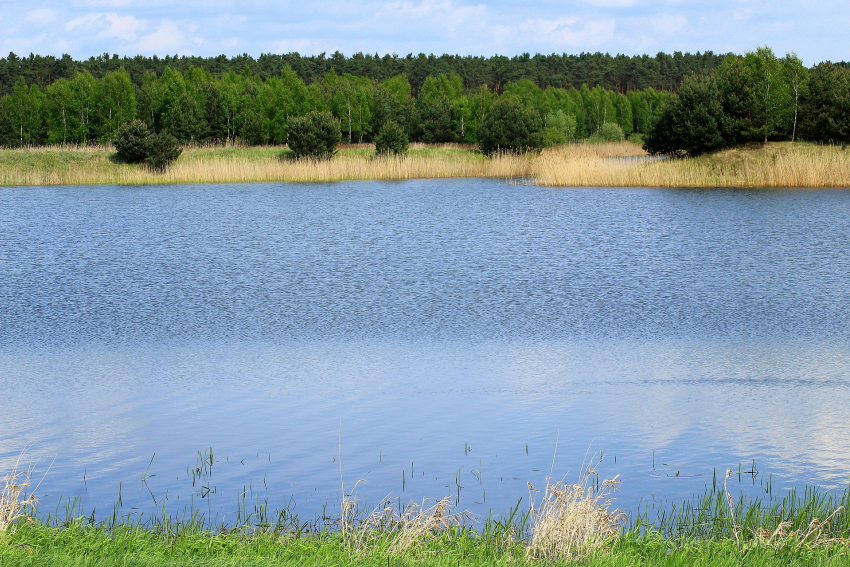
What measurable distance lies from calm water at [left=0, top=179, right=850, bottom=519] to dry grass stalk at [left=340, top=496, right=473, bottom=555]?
42cm

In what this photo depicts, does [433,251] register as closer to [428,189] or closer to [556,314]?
[556,314]

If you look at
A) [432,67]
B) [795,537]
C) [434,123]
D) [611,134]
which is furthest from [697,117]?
[432,67]

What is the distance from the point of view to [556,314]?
11.1m

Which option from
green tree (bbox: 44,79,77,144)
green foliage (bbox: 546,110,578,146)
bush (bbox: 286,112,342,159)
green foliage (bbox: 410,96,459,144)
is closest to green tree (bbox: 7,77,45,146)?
green tree (bbox: 44,79,77,144)

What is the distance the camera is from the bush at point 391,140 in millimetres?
42344

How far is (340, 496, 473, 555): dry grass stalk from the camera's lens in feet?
14.4

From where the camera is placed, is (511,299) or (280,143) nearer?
(511,299)

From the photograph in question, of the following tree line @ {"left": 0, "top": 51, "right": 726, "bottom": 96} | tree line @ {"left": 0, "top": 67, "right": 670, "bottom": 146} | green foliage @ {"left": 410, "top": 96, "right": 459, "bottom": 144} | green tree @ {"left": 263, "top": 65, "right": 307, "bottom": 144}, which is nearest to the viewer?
green tree @ {"left": 263, "top": 65, "right": 307, "bottom": 144}

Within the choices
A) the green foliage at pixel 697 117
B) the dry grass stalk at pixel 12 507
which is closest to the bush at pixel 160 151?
the green foliage at pixel 697 117

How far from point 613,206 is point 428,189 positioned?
399 inches

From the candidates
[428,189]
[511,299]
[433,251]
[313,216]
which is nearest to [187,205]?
[313,216]

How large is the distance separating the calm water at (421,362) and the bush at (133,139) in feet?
69.9

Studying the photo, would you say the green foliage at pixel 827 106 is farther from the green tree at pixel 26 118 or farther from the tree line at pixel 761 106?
the green tree at pixel 26 118

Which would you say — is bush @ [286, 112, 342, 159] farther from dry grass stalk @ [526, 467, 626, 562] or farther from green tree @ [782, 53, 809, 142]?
dry grass stalk @ [526, 467, 626, 562]
